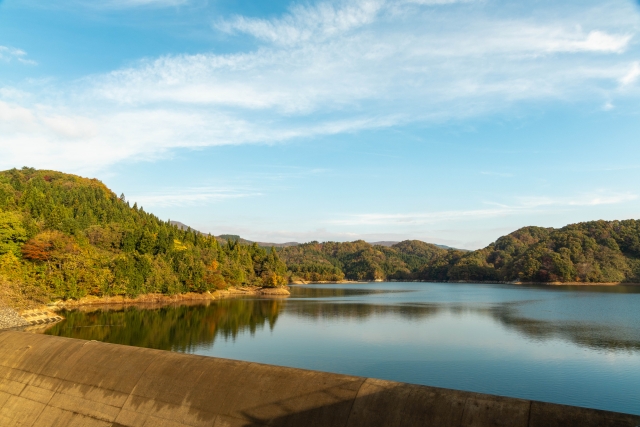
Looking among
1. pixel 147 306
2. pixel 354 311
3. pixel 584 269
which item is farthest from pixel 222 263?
pixel 584 269

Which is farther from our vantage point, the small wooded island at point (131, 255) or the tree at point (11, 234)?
the small wooded island at point (131, 255)

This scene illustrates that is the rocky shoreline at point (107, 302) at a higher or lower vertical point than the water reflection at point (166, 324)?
higher

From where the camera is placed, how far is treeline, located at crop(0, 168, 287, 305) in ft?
167

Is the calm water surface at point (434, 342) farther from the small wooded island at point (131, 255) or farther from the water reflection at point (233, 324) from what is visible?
the small wooded island at point (131, 255)

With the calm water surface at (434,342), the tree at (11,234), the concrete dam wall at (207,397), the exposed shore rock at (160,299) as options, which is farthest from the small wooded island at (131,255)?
the concrete dam wall at (207,397)

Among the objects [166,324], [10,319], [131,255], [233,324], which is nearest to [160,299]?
[131,255]

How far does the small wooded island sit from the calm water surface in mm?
7748

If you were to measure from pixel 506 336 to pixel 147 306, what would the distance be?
4502 centimetres

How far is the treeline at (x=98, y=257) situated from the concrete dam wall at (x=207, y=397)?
34.2 metres

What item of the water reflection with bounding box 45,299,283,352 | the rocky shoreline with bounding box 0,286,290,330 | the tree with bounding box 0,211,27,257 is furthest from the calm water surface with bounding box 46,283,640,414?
the tree with bounding box 0,211,27,257

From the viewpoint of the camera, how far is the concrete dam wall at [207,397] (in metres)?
7.62

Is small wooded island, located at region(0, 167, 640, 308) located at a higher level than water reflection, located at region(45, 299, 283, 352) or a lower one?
higher

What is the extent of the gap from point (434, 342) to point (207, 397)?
2622cm

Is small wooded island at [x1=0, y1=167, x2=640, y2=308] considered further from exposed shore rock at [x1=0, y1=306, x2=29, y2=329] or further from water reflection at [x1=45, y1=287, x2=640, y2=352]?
water reflection at [x1=45, y1=287, x2=640, y2=352]
